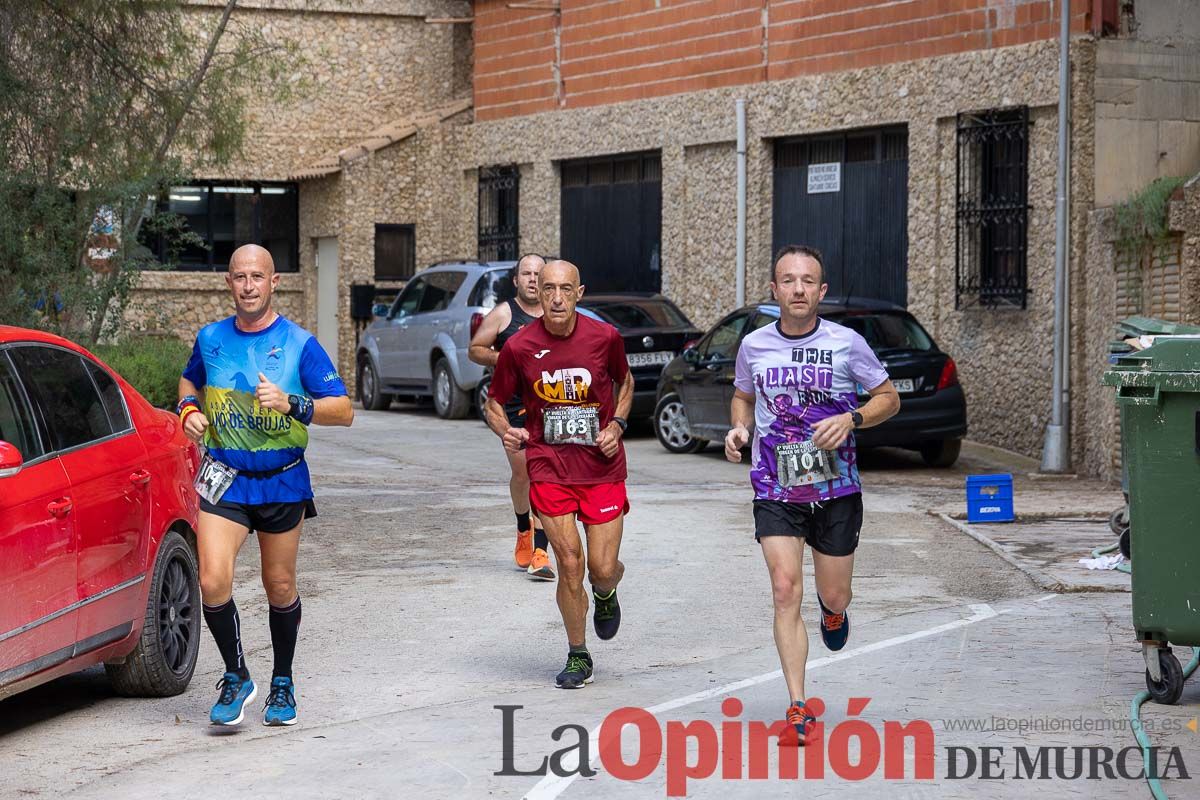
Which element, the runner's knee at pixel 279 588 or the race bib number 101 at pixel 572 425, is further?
the race bib number 101 at pixel 572 425

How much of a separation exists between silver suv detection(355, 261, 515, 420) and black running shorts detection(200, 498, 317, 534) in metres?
15.0

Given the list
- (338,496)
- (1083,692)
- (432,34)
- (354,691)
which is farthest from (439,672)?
(432,34)

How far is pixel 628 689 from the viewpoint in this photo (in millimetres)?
7965

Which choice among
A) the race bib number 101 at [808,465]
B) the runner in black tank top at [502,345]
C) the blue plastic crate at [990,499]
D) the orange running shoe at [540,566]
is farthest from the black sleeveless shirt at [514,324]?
the blue plastic crate at [990,499]

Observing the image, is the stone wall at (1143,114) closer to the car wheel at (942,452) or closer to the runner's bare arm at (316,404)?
the car wheel at (942,452)

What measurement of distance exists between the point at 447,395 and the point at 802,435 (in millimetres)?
17338

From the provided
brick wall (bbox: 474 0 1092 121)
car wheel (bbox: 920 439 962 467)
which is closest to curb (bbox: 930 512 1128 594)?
car wheel (bbox: 920 439 962 467)

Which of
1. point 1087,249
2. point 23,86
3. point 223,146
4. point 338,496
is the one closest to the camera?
point 23,86

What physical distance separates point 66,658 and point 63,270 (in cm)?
888

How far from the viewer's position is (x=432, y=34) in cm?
3103

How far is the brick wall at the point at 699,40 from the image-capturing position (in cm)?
2081

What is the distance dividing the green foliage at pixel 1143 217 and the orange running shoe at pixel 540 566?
768cm

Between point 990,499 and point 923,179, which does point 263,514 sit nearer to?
point 990,499

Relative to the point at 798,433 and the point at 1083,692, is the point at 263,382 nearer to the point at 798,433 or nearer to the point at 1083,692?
the point at 798,433
